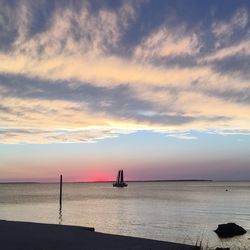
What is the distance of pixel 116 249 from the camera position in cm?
1313

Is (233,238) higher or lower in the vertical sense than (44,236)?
lower

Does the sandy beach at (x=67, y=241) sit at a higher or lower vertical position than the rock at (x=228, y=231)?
higher

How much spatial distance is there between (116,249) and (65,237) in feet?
A: 9.73

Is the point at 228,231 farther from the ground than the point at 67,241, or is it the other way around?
the point at 67,241

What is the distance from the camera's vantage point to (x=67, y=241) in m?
14.5

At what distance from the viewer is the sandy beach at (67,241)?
13.3 m

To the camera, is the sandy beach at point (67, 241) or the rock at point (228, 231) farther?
the rock at point (228, 231)

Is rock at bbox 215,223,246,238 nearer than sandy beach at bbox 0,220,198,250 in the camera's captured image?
No

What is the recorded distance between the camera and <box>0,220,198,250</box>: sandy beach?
1334 cm

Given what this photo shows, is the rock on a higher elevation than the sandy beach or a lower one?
Answer: lower

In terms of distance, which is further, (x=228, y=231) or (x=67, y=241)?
(x=228, y=231)

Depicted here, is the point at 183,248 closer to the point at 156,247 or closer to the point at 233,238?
the point at 156,247

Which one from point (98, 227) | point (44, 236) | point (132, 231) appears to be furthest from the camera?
point (98, 227)

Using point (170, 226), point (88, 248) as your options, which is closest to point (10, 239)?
point (88, 248)
